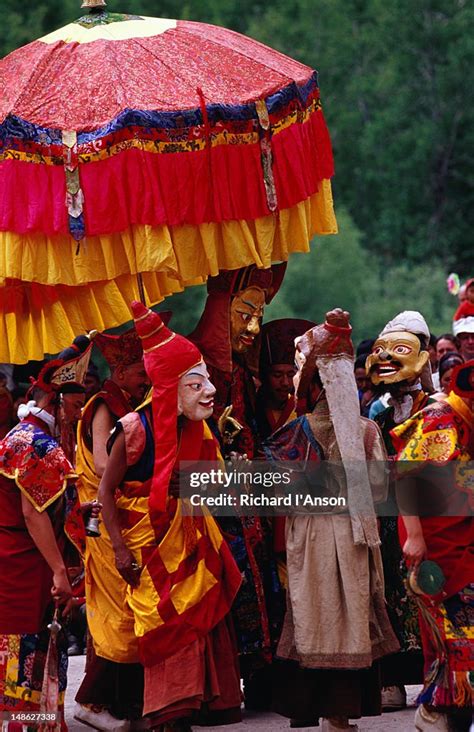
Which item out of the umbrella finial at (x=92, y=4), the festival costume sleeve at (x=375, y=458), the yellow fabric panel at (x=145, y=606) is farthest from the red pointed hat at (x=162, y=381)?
the umbrella finial at (x=92, y=4)

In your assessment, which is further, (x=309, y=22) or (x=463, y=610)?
(x=309, y=22)

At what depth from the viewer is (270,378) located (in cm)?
772

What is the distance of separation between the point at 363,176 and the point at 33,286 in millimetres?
28359

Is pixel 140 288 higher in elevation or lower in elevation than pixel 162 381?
higher

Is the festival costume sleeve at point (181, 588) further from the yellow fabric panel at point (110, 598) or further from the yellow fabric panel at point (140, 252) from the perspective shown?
the yellow fabric panel at point (140, 252)

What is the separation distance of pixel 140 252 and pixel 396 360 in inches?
53.0

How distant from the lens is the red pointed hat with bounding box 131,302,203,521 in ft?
21.3

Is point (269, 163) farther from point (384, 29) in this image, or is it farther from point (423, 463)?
point (384, 29)

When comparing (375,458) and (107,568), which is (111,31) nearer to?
(375,458)

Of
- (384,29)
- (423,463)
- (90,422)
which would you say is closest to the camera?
(423,463)

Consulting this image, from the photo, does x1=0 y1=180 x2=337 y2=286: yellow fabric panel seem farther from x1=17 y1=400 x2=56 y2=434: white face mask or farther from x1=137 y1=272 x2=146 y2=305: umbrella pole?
Answer: x1=17 y1=400 x2=56 y2=434: white face mask

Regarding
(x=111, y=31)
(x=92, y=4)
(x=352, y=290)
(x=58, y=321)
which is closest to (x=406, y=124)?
(x=352, y=290)

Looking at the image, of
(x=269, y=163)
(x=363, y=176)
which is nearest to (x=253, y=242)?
(x=269, y=163)

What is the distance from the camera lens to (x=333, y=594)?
260 inches
